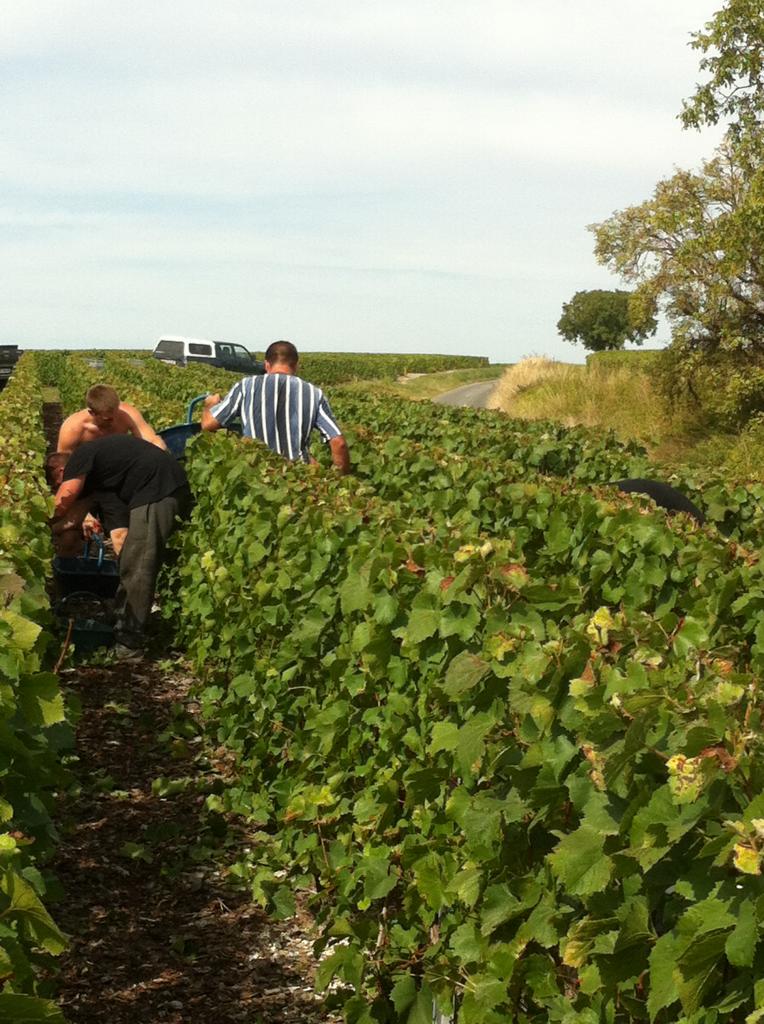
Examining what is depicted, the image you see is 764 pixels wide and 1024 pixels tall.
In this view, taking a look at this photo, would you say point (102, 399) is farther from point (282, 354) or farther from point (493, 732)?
point (493, 732)

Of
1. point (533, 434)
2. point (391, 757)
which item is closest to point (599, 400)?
point (533, 434)

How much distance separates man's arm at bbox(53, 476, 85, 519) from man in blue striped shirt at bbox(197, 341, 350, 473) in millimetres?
1159

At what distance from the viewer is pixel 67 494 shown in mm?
9125

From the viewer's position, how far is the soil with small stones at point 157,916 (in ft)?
16.7

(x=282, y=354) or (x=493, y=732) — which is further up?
(x=282, y=354)

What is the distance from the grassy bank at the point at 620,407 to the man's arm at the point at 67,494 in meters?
22.2

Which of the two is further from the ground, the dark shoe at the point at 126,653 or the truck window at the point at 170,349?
the truck window at the point at 170,349

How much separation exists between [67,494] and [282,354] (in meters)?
1.92

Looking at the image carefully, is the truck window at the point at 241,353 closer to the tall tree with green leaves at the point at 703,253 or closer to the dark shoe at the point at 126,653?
the tall tree with green leaves at the point at 703,253

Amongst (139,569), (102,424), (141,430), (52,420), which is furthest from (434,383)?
(139,569)

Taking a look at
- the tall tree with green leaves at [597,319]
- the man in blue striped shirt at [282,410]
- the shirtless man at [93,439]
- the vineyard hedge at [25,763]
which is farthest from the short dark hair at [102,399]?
the tall tree with green leaves at [597,319]

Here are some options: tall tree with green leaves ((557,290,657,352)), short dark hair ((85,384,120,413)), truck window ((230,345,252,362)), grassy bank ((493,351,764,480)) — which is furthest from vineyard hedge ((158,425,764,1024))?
tall tree with green leaves ((557,290,657,352))

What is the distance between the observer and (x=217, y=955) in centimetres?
547

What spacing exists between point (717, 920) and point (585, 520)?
474 centimetres
